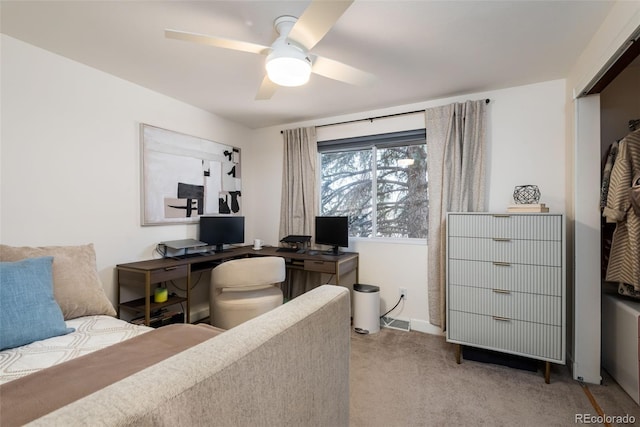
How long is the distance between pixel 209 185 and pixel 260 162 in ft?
2.94

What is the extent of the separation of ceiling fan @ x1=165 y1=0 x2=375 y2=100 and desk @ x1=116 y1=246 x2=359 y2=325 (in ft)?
5.69

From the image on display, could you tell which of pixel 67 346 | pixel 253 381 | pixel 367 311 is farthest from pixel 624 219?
pixel 67 346

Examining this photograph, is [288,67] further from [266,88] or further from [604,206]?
[604,206]

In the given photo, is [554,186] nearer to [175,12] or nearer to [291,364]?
[291,364]

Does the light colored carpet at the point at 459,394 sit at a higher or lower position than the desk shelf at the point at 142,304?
lower

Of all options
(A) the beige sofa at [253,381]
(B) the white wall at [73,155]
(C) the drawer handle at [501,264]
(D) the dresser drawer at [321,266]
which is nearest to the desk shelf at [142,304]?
(B) the white wall at [73,155]

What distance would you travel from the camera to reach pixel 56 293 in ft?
5.15

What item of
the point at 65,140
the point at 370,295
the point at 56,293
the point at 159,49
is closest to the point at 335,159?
the point at 370,295

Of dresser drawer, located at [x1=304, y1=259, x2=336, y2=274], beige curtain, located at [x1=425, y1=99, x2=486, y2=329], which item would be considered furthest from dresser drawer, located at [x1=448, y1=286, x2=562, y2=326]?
dresser drawer, located at [x1=304, y1=259, x2=336, y2=274]

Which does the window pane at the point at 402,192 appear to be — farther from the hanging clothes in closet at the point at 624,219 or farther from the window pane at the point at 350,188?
the hanging clothes in closet at the point at 624,219

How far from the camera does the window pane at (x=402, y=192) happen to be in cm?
305

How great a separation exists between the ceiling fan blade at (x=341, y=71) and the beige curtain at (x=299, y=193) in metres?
1.70

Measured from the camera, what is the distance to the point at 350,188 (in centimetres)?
344

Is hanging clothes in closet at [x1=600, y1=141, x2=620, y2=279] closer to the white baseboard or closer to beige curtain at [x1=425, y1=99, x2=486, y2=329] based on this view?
beige curtain at [x1=425, y1=99, x2=486, y2=329]
